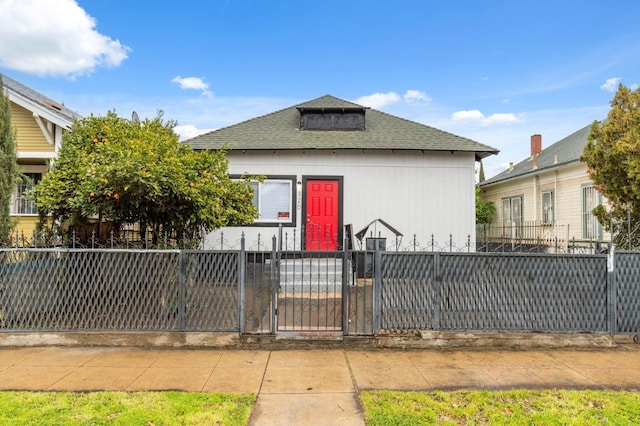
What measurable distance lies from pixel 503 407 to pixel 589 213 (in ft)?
38.6

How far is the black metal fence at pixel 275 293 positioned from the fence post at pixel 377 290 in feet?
0.05

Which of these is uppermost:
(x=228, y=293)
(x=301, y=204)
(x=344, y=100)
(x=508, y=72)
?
(x=508, y=72)

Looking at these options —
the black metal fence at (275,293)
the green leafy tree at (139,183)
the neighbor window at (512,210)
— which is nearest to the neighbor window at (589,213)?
the neighbor window at (512,210)

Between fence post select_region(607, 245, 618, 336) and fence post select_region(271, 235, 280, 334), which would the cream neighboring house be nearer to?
fence post select_region(607, 245, 618, 336)

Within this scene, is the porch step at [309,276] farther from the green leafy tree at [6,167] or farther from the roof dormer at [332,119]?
the green leafy tree at [6,167]

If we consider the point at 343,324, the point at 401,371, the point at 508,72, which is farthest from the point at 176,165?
the point at 508,72

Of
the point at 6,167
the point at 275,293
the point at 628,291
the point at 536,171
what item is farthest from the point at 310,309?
the point at 536,171

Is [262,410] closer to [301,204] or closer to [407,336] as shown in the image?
[407,336]

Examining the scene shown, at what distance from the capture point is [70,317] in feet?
18.2

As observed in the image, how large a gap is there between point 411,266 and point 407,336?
1068 mm

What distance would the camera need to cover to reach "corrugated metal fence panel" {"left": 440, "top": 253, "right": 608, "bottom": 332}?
18.3 feet

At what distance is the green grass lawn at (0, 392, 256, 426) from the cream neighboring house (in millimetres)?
9368

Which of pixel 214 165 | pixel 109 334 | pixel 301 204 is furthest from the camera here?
pixel 301 204

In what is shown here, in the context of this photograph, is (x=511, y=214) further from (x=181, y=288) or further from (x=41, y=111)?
(x=41, y=111)
